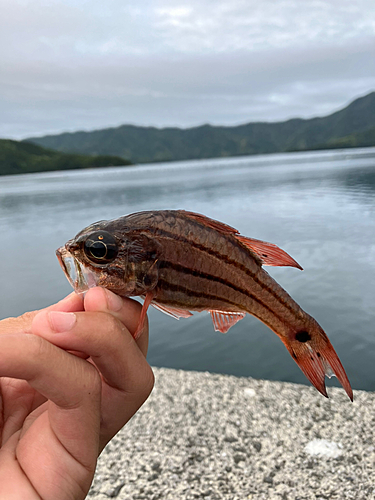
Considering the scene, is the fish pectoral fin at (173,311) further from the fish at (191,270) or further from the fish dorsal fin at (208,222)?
the fish dorsal fin at (208,222)

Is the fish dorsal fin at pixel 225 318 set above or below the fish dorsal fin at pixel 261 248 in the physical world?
below

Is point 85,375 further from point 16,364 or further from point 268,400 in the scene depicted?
point 268,400

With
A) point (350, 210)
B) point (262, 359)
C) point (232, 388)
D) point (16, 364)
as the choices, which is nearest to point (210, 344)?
point (262, 359)

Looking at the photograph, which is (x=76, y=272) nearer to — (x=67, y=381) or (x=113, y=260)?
(x=113, y=260)

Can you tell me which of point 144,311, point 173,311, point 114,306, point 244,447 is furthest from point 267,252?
point 244,447

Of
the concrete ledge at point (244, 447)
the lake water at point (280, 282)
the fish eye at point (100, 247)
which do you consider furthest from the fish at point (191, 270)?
the lake water at point (280, 282)

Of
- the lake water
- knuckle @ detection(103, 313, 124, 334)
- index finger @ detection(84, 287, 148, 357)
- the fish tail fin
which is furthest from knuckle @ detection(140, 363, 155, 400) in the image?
the lake water
